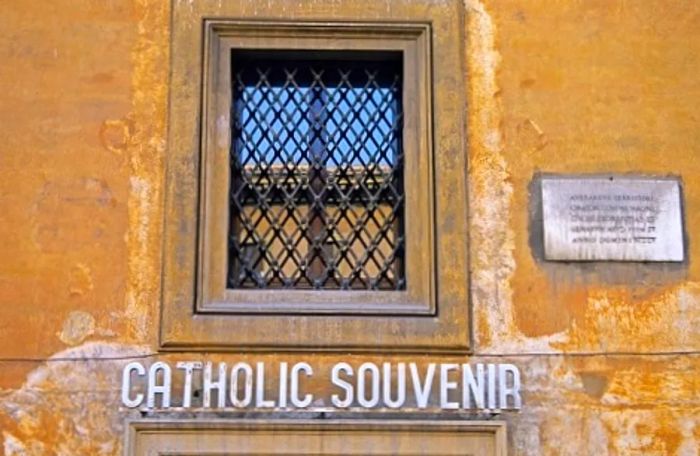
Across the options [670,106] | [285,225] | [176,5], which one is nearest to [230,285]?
[285,225]

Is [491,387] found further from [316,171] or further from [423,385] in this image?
[316,171]

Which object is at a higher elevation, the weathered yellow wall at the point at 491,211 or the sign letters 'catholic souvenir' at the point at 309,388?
the weathered yellow wall at the point at 491,211

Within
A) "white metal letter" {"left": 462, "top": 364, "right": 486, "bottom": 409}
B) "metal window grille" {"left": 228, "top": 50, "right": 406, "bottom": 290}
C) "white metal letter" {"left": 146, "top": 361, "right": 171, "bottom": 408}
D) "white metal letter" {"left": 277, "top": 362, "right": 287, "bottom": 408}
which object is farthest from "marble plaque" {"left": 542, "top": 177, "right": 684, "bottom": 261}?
"white metal letter" {"left": 146, "top": 361, "right": 171, "bottom": 408}

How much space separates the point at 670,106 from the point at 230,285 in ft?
8.92

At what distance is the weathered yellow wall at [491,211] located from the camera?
8.53 metres

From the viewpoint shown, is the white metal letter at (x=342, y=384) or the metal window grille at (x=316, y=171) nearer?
the white metal letter at (x=342, y=384)

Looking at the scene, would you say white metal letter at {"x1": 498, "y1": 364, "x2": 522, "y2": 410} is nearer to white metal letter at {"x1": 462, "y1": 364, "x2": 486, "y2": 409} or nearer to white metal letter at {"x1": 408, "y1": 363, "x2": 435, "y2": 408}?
white metal letter at {"x1": 462, "y1": 364, "x2": 486, "y2": 409}

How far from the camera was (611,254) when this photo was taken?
8.82 metres

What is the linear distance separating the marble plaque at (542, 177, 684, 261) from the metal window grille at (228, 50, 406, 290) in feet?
2.92

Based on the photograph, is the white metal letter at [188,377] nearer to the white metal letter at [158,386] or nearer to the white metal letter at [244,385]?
the white metal letter at [158,386]

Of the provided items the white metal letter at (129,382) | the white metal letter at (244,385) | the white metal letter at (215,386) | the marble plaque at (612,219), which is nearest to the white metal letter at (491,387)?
the marble plaque at (612,219)

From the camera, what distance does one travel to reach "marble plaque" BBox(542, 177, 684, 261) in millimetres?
8828

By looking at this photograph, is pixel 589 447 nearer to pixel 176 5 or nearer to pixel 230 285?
pixel 230 285

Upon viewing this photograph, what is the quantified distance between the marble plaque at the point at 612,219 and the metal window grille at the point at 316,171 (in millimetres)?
890
